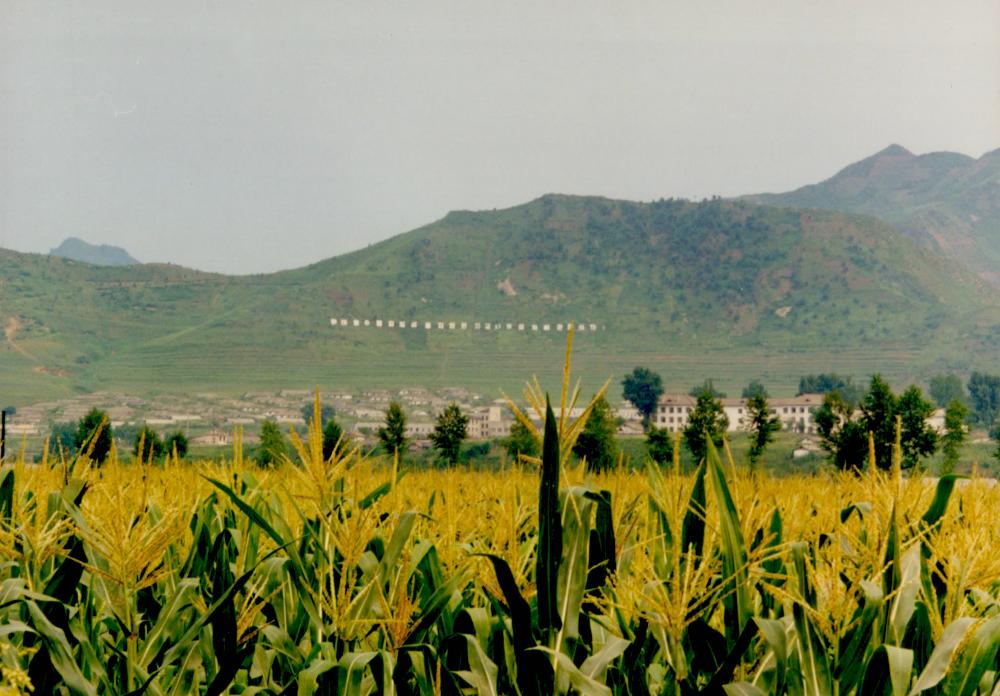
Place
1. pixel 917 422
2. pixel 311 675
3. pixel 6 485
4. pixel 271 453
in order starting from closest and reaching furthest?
pixel 311 675 → pixel 6 485 → pixel 271 453 → pixel 917 422

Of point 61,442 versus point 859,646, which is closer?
point 859,646

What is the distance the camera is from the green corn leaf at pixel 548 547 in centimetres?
320

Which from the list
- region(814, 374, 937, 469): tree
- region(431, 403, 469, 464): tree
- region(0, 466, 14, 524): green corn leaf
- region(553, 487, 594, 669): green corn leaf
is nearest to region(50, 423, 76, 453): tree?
region(0, 466, 14, 524): green corn leaf

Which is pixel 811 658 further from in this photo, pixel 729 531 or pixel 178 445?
pixel 178 445

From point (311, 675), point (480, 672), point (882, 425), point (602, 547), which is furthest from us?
point (882, 425)

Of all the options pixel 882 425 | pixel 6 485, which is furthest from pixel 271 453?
pixel 882 425

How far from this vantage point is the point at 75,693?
358 centimetres

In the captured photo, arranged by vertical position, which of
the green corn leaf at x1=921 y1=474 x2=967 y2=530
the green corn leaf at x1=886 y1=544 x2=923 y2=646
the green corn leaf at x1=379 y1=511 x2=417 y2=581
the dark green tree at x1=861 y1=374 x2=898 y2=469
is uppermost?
the green corn leaf at x1=921 y1=474 x2=967 y2=530

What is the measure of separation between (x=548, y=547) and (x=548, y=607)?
18 cm

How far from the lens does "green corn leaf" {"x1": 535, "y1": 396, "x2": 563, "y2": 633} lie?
10.5 feet

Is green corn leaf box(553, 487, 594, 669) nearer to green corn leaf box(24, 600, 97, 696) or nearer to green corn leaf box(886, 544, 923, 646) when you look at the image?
green corn leaf box(886, 544, 923, 646)

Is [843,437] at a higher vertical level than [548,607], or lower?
lower

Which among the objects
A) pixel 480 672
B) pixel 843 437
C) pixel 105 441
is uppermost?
pixel 480 672

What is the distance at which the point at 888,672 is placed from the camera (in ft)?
11.0
